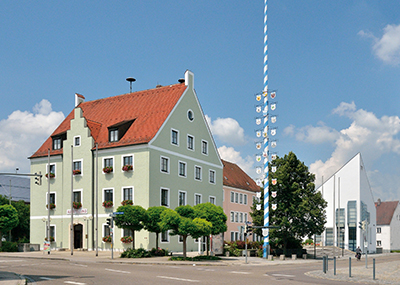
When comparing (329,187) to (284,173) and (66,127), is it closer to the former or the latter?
(284,173)

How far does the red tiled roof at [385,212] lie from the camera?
105 meters

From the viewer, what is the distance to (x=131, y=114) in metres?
49.2

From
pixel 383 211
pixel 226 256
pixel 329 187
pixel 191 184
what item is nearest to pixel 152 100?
pixel 191 184

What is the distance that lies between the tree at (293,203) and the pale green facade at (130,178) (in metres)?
8.41

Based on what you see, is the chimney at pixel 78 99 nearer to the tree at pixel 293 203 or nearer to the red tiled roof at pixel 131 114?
the red tiled roof at pixel 131 114

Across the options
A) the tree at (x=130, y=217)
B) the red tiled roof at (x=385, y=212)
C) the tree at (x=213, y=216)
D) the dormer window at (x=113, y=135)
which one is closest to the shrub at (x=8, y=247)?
the dormer window at (x=113, y=135)

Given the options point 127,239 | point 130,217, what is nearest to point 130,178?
point 127,239

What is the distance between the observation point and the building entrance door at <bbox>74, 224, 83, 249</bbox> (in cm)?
4669

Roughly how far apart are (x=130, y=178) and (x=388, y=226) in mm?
76641

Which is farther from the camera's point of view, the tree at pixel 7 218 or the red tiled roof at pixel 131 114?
the tree at pixel 7 218

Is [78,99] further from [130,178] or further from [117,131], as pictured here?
[130,178]

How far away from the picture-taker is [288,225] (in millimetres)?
46344

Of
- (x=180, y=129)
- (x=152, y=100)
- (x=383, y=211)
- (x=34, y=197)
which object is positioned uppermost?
(x=152, y=100)

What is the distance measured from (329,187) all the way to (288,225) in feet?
137
